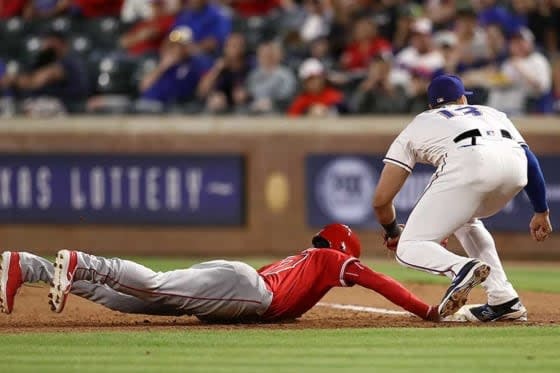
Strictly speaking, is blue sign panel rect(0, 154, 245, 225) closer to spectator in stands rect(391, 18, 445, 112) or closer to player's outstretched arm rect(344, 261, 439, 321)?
spectator in stands rect(391, 18, 445, 112)

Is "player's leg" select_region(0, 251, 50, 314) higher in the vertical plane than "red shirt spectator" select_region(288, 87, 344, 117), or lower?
lower

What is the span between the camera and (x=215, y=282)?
7371 mm

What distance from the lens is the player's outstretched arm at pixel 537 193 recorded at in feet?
25.6

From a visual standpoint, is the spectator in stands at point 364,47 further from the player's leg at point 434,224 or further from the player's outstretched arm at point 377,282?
the player's outstretched arm at point 377,282

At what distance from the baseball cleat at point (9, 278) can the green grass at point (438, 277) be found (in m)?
5.19

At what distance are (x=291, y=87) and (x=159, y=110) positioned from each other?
5.32 ft

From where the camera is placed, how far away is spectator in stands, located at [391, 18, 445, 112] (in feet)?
48.8

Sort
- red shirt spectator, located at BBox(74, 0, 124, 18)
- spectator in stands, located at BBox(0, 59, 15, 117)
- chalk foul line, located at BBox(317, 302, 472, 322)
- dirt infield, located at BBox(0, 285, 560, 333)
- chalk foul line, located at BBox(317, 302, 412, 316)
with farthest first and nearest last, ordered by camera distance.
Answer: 1. red shirt spectator, located at BBox(74, 0, 124, 18)
2. spectator in stands, located at BBox(0, 59, 15, 117)
3. chalk foul line, located at BBox(317, 302, 412, 316)
4. chalk foul line, located at BBox(317, 302, 472, 322)
5. dirt infield, located at BBox(0, 285, 560, 333)

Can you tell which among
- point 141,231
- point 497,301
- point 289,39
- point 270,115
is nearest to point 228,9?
point 289,39

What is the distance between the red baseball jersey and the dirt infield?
6.1 inches

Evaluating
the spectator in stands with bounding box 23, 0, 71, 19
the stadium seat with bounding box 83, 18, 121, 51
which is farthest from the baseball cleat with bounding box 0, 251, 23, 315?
the spectator in stands with bounding box 23, 0, 71, 19

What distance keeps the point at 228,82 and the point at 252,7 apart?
180cm

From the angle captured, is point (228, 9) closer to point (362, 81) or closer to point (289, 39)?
point (289, 39)

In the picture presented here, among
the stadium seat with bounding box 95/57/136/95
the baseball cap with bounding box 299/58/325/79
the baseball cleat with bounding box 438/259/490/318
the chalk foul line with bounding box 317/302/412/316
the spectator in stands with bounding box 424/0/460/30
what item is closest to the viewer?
the baseball cleat with bounding box 438/259/490/318
